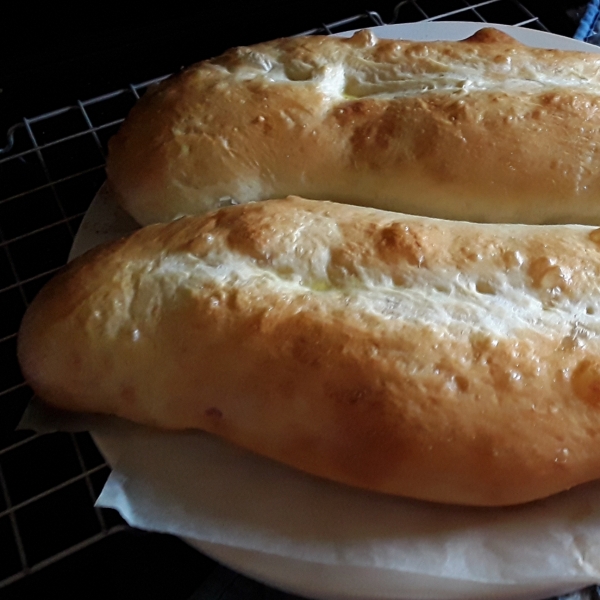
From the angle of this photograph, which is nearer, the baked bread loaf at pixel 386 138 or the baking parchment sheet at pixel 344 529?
the baking parchment sheet at pixel 344 529

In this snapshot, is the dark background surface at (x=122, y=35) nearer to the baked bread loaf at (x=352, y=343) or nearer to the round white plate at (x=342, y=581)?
the baked bread loaf at (x=352, y=343)

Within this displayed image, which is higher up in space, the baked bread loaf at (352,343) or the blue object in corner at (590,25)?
the blue object in corner at (590,25)

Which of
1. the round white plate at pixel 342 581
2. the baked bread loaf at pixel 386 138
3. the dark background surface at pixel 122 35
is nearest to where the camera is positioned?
the round white plate at pixel 342 581

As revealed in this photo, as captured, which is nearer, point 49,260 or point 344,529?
point 344,529

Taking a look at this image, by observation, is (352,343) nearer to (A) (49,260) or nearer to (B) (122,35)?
(A) (49,260)

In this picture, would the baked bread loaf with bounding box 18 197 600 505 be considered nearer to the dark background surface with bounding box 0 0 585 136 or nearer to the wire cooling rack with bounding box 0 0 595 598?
the wire cooling rack with bounding box 0 0 595 598

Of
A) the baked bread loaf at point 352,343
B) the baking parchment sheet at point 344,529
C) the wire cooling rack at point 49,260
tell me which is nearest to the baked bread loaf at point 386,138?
the baked bread loaf at point 352,343

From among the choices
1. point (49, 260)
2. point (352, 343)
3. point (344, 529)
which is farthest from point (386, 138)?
point (49, 260)

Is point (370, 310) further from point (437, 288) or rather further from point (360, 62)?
point (360, 62)
